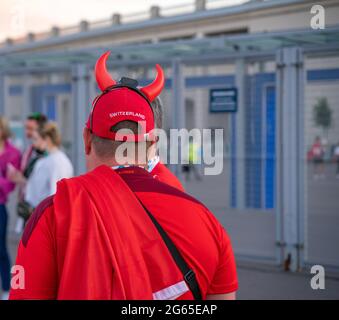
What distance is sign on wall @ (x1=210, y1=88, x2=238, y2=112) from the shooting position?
299 inches

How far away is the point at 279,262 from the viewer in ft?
23.1

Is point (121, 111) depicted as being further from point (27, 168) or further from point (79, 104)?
point (79, 104)

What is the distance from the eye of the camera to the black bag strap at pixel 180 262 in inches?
68.3

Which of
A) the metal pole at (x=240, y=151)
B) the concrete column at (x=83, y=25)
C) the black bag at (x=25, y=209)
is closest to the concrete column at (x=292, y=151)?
the metal pole at (x=240, y=151)

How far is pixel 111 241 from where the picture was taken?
64.4 inches

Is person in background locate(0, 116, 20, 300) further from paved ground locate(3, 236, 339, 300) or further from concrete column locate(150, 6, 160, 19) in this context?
concrete column locate(150, 6, 160, 19)

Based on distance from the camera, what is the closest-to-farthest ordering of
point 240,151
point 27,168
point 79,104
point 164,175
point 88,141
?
point 88,141 → point 164,175 → point 27,168 → point 240,151 → point 79,104

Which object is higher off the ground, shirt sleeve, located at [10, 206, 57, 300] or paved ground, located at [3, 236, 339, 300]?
shirt sleeve, located at [10, 206, 57, 300]

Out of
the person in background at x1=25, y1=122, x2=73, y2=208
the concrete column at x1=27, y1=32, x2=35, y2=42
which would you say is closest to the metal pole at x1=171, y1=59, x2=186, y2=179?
the person in background at x1=25, y1=122, x2=73, y2=208

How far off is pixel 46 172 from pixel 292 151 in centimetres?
295

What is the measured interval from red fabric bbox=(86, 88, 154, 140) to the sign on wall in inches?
228

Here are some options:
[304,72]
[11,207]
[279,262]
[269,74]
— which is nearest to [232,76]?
[269,74]

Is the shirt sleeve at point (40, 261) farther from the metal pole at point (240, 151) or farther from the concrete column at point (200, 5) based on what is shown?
the concrete column at point (200, 5)

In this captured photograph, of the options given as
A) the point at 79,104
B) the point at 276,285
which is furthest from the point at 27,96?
the point at 276,285
